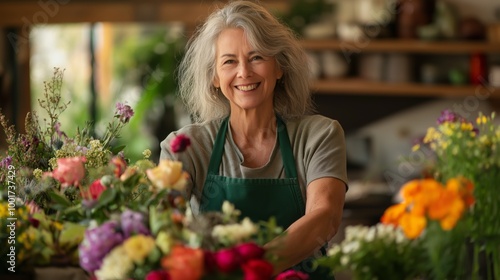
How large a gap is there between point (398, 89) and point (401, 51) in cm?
26

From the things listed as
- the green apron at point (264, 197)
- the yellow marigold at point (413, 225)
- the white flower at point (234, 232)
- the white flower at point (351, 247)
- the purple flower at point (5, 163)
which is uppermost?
the yellow marigold at point (413, 225)

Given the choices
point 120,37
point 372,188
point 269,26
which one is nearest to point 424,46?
point 372,188

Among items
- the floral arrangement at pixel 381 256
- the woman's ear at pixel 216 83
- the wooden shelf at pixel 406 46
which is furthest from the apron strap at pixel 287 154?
the wooden shelf at pixel 406 46

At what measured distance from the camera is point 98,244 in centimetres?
165

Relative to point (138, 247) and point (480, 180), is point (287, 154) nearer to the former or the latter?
point (480, 180)

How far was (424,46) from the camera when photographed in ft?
20.3

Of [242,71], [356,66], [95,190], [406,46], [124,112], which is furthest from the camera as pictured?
[356,66]

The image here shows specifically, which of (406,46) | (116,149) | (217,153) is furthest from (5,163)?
(406,46)

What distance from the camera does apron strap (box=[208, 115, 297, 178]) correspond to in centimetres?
247

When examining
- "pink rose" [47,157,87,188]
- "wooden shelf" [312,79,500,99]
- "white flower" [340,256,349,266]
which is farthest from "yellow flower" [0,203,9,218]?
"wooden shelf" [312,79,500,99]

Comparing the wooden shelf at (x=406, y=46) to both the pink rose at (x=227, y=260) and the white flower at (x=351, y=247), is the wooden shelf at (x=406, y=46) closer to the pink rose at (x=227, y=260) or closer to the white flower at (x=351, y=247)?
the white flower at (x=351, y=247)

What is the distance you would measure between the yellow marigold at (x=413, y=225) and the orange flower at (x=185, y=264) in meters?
0.34

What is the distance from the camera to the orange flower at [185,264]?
153cm

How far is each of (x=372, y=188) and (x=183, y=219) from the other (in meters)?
4.31
